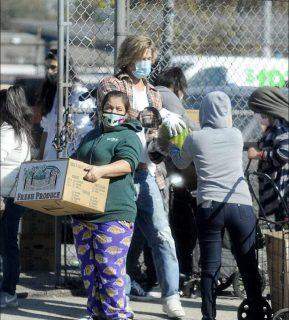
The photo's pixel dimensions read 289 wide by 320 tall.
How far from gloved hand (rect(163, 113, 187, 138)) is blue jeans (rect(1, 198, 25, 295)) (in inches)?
56.4

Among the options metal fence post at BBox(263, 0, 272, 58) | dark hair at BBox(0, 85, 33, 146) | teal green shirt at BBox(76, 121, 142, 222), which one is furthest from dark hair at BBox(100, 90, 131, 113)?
metal fence post at BBox(263, 0, 272, 58)

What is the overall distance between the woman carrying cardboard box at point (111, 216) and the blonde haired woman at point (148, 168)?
416 mm

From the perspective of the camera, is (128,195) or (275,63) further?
(275,63)

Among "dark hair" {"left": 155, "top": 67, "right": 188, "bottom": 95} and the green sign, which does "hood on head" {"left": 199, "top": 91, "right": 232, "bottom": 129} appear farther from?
the green sign

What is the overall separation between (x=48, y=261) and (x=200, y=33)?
2.49 meters

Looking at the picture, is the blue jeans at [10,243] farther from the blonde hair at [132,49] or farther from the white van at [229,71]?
the white van at [229,71]

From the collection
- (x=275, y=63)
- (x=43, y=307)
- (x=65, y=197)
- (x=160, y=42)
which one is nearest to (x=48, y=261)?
(x=43, y=307)

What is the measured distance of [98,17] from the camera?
25.8ft

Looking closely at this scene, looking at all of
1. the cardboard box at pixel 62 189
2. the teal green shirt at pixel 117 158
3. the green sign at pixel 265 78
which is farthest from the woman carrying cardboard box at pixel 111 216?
the green sign at pixel 265 78

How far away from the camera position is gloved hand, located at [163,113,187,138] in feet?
22.2

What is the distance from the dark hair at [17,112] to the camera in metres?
7.34

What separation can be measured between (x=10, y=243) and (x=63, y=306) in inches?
25.8

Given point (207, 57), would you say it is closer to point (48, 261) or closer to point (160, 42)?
point (160, 42)

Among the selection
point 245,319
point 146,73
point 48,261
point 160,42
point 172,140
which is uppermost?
point 160,42
